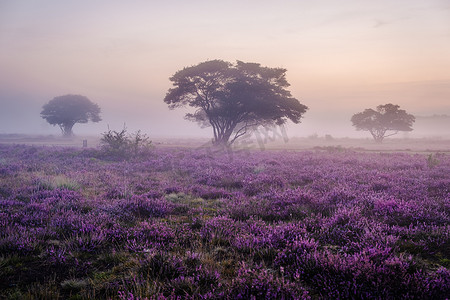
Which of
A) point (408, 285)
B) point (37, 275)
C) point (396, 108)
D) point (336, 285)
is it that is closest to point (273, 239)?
point (336, 285)

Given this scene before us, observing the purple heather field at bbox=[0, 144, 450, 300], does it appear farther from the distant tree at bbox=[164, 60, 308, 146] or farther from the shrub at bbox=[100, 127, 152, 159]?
the distant tree at bbox=[164, 60, 308, 146]

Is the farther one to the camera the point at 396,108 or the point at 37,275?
the point at 396,108

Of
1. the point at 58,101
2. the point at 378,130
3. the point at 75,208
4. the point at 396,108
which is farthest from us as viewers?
the point at 58,101

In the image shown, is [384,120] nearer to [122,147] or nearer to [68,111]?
[122,147]

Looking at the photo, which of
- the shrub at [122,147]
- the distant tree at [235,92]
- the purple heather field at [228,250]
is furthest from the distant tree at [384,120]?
the purple heather field at [228,250]

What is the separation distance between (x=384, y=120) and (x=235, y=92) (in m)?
50.1

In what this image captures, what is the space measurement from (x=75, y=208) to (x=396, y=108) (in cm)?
7432

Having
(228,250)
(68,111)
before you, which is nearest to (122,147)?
(228,250)

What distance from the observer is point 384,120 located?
2584 inches

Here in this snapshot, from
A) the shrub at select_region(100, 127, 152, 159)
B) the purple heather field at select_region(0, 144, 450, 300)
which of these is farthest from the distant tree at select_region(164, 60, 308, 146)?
the purple heather field at select_region(0, 144, 450, 300)

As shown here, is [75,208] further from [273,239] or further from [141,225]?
[273,239]

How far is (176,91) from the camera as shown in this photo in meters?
37.0

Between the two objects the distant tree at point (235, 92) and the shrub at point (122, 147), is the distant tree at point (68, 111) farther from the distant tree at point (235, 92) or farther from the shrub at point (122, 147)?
the shrub at point (122, 147)

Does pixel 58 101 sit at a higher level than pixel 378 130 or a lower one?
higher
